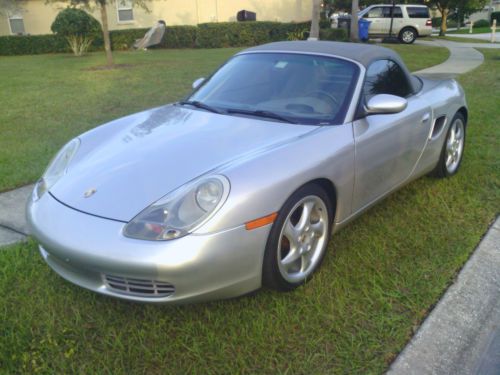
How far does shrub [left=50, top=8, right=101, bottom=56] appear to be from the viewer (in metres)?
17.9

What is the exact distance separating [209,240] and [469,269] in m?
1.77

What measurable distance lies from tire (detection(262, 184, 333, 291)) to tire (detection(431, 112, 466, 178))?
1.86 m

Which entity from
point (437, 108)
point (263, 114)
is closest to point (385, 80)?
point (437, 108)

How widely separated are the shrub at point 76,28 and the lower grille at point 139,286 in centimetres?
1802

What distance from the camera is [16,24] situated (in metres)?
23.6

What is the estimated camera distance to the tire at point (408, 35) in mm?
21969

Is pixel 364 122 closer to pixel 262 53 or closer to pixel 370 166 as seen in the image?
pixel 370 166

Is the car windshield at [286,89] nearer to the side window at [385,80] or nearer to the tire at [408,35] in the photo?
the side window at [385,80]

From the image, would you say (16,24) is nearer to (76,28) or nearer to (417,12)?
(76,28)

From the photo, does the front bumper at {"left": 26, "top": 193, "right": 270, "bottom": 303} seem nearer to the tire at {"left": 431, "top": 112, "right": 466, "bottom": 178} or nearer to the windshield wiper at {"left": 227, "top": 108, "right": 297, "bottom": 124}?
the windshield wiper at {"left": 227, "top": 108, "right": 297, "bottom": 124}

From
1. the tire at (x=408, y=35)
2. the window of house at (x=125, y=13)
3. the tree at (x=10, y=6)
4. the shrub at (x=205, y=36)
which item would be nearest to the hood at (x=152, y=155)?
the shrub at (x=205, y=36)

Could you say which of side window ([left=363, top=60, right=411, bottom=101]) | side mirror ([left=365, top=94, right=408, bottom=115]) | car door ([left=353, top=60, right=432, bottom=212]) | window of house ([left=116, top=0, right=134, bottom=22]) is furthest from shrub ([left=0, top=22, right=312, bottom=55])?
side mirror ([left=365, top=94, right=408, bottom=115])

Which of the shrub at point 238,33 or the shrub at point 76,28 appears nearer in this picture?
the shrub at point 76,28

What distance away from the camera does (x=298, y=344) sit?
2342 millimetres
